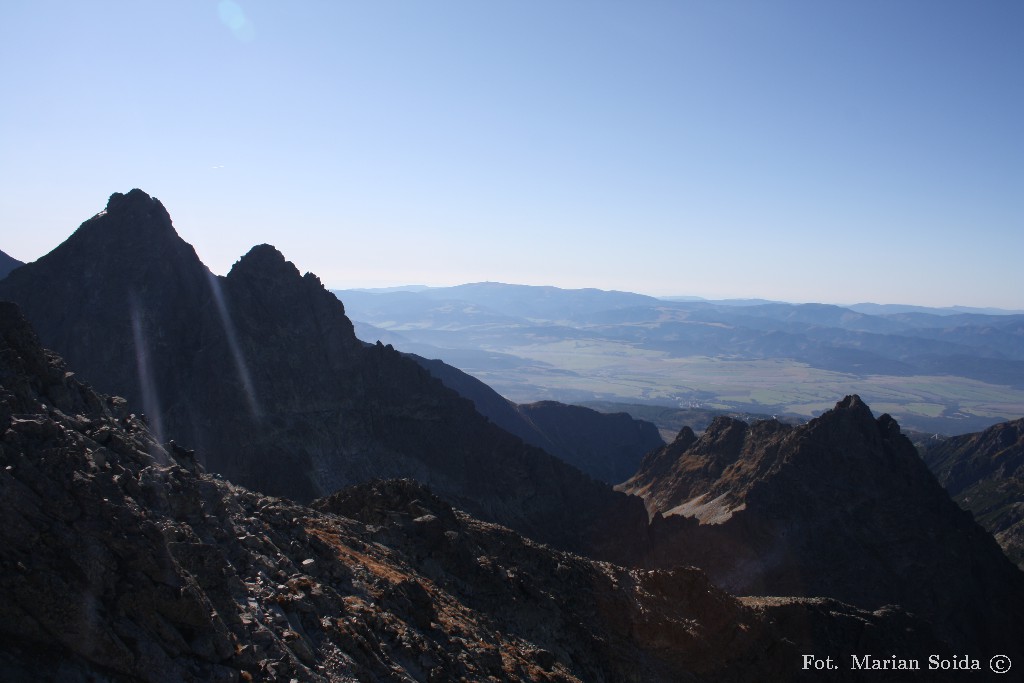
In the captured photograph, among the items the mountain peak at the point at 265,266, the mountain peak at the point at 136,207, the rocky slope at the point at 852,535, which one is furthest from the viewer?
the mountain peak at the point at 265,266

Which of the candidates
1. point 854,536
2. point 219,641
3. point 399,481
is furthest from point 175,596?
point 854,536

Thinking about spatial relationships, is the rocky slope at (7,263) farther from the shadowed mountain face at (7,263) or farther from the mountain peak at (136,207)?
the mountain peak at (136,207)

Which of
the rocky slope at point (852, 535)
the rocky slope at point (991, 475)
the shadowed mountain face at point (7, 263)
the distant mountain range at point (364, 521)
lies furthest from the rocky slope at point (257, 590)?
the shadowed mountain face at point (7, 263)

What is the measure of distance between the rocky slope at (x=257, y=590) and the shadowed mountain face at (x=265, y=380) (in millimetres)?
32667

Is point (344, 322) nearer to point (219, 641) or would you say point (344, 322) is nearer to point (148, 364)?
point (148, 364)

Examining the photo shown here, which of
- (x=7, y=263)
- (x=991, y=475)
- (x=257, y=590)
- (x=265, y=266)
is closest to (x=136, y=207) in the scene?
(x=265, y=266)

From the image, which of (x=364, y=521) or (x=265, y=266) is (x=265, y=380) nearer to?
(x=265, y=266)

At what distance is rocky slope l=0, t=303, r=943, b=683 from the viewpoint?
1198cm

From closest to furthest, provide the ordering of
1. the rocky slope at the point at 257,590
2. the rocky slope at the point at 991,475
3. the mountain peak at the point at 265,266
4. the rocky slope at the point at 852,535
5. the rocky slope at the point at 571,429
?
1. the rocky slope at the point at 257,590
2. the rocky slope at the point at 852,535
3. the mountain peak at the point at 265,266
4. the rocky slope at the point at 991,475
5. the rocky slope at the point at 571,429

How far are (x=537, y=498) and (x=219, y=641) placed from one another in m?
59.8

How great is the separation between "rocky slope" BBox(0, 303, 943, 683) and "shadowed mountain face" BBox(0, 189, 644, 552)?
107ft

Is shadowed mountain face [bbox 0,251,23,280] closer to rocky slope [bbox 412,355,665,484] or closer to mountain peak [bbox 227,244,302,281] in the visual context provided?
mountain peak [bbox 227,244,302,281]

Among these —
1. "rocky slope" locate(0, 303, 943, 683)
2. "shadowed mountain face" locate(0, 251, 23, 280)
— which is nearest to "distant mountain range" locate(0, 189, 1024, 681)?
"rocky slope" locate(0, 303, 943, 683)

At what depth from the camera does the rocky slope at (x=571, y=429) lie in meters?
130
